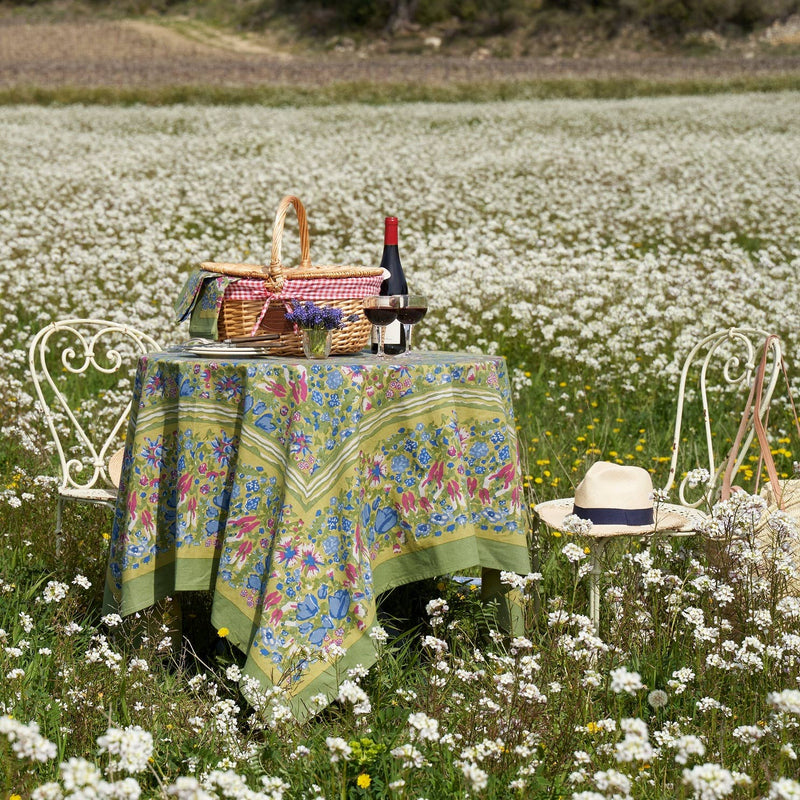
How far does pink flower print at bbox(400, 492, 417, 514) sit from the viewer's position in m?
3.59

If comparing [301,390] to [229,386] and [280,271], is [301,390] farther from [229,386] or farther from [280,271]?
[280,271]

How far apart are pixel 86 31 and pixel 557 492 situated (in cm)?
5639

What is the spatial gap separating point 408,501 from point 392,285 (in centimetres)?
110

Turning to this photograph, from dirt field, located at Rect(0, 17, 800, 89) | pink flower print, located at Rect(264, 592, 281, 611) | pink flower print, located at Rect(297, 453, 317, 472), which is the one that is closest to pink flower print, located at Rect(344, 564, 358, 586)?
pink flower print, located at Rect(264, 592, 281, 611)

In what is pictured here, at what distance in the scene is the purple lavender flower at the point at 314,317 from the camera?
3725 mm

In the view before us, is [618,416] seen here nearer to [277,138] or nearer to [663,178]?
[663,178]

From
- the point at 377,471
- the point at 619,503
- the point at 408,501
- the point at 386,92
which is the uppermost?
the point at 386,92

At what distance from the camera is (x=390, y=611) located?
14.4 feet

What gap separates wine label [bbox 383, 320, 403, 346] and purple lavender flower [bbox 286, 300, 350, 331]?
28 centimetres

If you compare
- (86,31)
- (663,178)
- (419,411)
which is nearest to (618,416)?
(419,411)

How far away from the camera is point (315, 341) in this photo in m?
3.77

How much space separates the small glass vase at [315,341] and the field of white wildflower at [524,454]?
3.37ft

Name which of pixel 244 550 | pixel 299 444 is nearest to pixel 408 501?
pixel 299 444

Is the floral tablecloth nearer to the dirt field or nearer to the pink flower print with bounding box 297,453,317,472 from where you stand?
the pink flower print with bounding box 297,453,317,472
